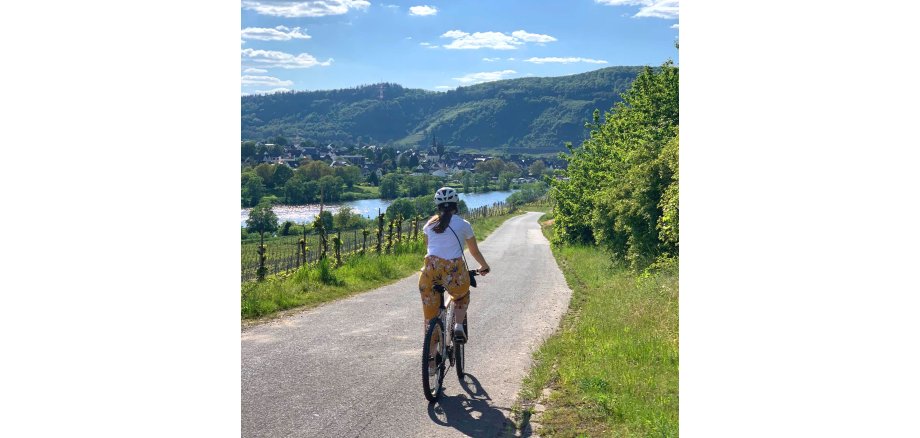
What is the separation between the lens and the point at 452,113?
198 feet

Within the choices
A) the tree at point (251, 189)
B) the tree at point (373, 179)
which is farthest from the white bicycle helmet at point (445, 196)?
the tree at point (373, 179)

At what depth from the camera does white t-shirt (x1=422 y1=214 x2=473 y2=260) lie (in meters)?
6.96

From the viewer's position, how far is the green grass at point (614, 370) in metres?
6.16

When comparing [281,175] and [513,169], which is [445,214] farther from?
[513,169]

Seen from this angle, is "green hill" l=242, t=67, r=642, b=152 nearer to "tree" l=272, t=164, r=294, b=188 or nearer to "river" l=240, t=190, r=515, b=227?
"river" l=240, t=190, r=515, b=227

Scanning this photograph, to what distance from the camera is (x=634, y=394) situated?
6.83m

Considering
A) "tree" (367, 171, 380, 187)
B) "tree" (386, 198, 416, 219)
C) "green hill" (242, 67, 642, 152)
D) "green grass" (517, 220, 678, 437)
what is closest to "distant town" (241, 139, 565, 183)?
"tree" (367, 171, 380, 187)

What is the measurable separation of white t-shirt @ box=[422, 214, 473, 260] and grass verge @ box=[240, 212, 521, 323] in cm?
557

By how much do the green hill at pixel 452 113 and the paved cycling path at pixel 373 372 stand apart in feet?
126

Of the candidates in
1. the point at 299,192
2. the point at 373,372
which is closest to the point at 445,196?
the point at 373,372

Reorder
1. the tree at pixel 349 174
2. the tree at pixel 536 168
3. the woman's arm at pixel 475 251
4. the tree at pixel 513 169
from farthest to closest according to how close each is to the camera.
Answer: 1. the tree at pixel 536 168
2. the tree at pixel 513 169
3. the tree at pixel 349 174
4. the woman's arm at pixel 475 251

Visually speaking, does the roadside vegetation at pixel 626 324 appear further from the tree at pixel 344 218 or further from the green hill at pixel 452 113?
the green hill at pixel 452 113
